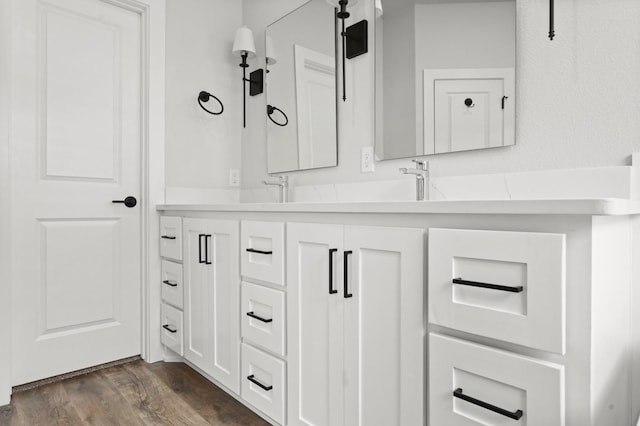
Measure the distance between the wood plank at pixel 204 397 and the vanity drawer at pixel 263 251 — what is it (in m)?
0.60

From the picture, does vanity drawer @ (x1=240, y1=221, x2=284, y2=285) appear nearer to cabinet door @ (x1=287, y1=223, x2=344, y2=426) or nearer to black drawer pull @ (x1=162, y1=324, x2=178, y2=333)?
cabinet door @ (x1=287, y1=223, x2=344, y2=426)

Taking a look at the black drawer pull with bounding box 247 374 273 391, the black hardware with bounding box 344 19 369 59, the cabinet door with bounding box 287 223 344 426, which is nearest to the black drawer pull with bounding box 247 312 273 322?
the cabinet door with bounding box 287 223 344 426

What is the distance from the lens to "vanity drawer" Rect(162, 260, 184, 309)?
214 cm

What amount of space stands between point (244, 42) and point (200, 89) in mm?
403

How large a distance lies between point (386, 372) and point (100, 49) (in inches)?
88.3

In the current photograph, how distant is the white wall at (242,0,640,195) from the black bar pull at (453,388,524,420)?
2.56 ft

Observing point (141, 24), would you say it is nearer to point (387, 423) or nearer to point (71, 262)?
point (71, 262)

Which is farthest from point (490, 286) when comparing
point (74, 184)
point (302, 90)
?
point (74, 184)

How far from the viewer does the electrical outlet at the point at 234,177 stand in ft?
8.82

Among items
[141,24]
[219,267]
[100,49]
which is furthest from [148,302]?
[141,24]

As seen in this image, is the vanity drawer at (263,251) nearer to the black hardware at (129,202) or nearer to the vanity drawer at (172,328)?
the vanity drawer at (172,328)

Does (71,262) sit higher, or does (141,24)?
(141,24)

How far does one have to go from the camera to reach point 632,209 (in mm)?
862

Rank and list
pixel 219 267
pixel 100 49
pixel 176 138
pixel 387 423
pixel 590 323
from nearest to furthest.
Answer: pixel 590 323
pixel 387 423
pixel 219 267
pixel 100 49
pixel 176 138
